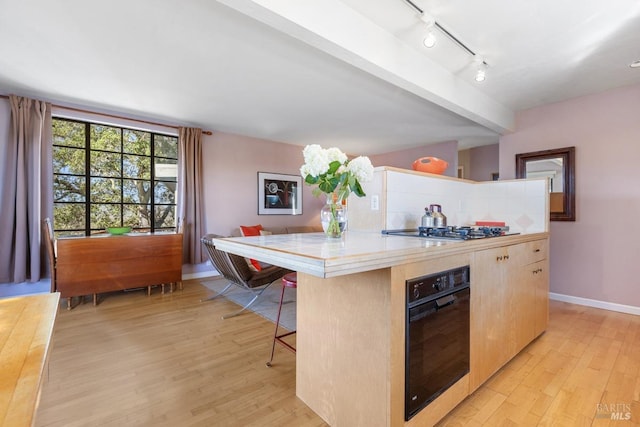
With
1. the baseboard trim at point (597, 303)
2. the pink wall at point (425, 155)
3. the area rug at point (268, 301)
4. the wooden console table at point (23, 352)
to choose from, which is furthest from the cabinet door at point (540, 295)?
the pink wall at point (425, 155)

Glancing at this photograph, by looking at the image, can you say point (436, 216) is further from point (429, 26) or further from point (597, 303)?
point (597, 303)

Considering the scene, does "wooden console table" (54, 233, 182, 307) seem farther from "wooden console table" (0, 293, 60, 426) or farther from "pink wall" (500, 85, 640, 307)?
"pink wall" (500, 85, 640, 307)

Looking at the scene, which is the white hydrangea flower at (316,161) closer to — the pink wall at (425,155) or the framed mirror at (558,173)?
the framed mirror at (558,173)

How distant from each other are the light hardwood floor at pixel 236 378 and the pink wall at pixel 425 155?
10.4ft

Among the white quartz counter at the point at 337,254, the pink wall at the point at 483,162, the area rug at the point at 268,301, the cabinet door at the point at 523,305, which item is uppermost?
the pink wall at the point at 483,162

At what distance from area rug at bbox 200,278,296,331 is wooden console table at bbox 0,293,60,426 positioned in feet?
6.51

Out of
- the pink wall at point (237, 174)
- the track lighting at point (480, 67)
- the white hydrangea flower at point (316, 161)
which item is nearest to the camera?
the white hydrangea flower at point (316, 161)

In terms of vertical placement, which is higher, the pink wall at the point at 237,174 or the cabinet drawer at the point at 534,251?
the pink wall at the point at 237,174

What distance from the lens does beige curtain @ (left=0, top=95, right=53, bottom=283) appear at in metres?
3.30

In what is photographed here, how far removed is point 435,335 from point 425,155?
5.14 metres

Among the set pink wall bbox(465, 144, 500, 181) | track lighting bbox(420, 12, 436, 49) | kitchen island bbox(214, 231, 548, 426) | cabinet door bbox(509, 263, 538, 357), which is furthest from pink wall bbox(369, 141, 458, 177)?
kitchen island bbox(214, 231, 548, 426)

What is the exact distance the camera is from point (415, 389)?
1.29 meters

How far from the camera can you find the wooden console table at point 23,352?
1.66 feet

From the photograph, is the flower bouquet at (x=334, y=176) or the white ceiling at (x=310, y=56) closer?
the flower bouquet at (x=334, y=176)
